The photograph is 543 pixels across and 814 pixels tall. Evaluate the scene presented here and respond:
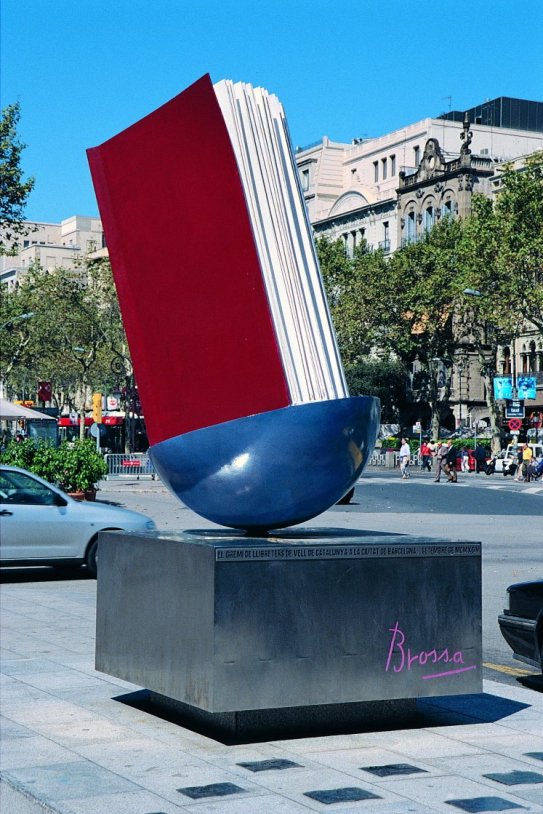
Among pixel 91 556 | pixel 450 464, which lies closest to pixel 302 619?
pixel 91 556

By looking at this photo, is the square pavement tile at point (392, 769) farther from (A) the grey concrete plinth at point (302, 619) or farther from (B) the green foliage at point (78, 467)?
(B) the green foliage at point (78, 467)

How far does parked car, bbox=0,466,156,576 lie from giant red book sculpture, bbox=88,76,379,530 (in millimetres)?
9054

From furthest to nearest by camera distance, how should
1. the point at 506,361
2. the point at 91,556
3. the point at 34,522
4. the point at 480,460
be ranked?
the point at 506,361 < the point at 480,460 < the point at 91,556 < the point at 34,522

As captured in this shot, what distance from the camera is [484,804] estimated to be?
19.0 feet

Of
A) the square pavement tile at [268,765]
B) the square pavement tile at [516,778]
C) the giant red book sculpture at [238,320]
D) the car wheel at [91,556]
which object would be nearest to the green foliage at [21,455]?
the car wheel at [91,556]

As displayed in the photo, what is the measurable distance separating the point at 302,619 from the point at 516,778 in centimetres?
147

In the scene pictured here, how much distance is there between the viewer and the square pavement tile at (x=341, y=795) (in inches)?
230

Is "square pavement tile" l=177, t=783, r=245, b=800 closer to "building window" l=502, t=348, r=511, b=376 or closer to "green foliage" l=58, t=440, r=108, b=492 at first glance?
"green foliage" l=58, t=440, r=108, b=492

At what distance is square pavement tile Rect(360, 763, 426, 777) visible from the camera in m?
6.36

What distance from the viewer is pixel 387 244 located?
8919cm

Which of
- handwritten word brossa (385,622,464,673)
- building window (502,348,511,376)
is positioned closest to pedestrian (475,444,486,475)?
building window (502,348,511,376)

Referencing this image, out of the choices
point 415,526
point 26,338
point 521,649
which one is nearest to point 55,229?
point 26,338

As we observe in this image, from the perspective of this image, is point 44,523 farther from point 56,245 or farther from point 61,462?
point 56,245
